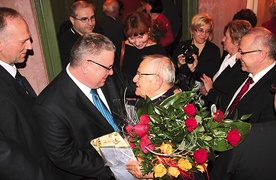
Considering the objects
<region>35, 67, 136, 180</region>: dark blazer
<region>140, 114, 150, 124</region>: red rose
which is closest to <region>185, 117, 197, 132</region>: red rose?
<region>140, 114, 150, 124</region>: red rose

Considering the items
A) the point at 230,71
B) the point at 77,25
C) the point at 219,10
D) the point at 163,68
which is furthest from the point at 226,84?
the point at 219,10

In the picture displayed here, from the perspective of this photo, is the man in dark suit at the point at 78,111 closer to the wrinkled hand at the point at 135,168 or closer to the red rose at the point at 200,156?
the wrinkled hand at the point at 135,168

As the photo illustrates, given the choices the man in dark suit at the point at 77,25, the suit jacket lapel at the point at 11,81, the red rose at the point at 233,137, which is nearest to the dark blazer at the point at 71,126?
the suit jacket lapel at the point at 11,81

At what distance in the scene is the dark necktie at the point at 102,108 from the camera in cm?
206

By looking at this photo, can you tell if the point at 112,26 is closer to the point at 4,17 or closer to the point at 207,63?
the point at 207,63

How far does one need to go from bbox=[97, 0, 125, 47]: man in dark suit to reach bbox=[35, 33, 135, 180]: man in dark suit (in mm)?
2300

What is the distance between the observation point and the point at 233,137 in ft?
4.22

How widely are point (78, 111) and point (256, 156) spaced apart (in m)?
1.23

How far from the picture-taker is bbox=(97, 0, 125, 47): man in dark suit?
4.28 meters

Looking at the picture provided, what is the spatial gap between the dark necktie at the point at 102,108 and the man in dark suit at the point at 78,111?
2 cm

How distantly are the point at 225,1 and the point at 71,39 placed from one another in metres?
2.92

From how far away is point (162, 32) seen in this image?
179 inches

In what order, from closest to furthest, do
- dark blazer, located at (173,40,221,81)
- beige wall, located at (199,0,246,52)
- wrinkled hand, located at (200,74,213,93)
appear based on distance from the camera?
1. wrinkled hand, located at (200,74,213,93)
2. dark blazer, located at (173,40,221,81)
3. beige wall, located at (199,0,246,52)

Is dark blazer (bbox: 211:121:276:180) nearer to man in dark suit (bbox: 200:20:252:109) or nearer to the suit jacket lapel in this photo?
man in dark suit (bbox: 200:20:252:109)
